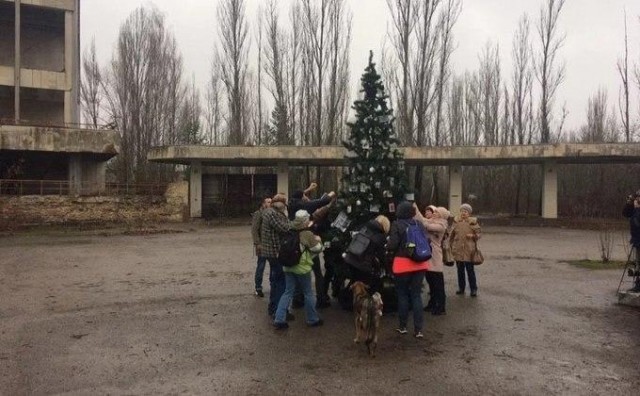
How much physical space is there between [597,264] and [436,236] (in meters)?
7.03

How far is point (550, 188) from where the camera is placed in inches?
1006

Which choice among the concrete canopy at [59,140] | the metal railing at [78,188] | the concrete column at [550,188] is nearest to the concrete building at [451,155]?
the concrete column at [550,188]

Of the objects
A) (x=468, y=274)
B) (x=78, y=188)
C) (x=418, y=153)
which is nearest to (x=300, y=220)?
(x=468, y=274)

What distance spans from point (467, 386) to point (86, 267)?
402 inches

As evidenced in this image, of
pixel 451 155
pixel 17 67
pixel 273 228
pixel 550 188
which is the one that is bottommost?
pixel 273 228

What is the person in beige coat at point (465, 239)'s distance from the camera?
28.0ft

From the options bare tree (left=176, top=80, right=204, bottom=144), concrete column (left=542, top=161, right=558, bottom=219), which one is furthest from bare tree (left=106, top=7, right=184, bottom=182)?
concrete column (left=542, top=161, right=558, bottom=219)

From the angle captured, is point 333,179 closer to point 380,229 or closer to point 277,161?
point 277,161

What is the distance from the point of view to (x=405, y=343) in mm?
6223

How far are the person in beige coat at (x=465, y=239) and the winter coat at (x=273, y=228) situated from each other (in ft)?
10.5

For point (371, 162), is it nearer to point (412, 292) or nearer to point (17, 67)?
point (412, 292)

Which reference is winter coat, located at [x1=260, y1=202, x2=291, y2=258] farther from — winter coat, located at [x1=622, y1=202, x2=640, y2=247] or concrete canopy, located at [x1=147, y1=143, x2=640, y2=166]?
concrete canopy, located at [x1=147, y1=143, x2=640, y2=166]

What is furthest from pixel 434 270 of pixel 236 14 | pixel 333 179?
pixel 236 14

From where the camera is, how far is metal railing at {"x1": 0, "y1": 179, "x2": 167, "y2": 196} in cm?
2417
